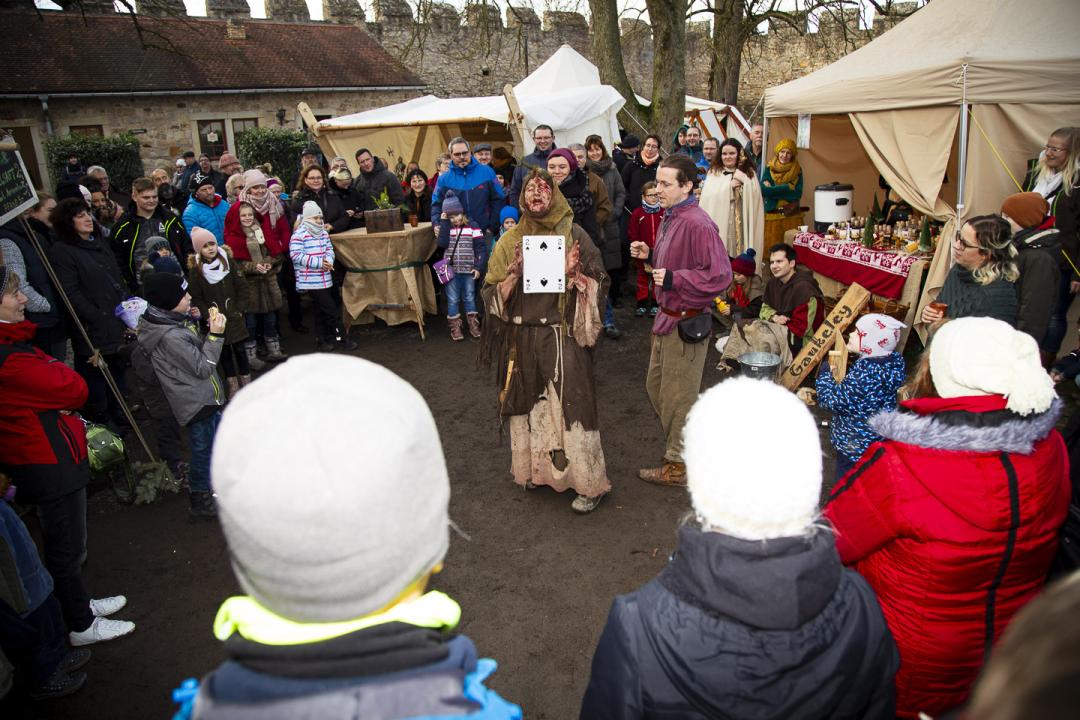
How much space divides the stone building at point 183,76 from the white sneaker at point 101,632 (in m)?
15.9

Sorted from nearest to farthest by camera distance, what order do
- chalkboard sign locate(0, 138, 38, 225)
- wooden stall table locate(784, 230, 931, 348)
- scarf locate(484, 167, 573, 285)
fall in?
scarf locate(484, 167, 573, 285) < chalkboard sign locate(0, 138, 38, 225) < wooden stall table locate(784, 230, 931, 348)

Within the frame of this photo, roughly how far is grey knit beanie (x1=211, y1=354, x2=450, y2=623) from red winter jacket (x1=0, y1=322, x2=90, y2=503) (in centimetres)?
257

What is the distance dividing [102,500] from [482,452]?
2611mm

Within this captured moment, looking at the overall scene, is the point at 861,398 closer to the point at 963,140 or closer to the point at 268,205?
the point at 963,140

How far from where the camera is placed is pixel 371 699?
966 mm

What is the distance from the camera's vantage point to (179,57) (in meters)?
17.9

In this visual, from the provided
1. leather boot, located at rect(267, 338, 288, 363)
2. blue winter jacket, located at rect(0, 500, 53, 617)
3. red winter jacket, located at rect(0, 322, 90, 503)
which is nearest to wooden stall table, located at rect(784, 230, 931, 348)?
leather boot, located at rect(267, 338, 288, 363)

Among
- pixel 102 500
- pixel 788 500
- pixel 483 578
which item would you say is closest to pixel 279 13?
pixel 102 500

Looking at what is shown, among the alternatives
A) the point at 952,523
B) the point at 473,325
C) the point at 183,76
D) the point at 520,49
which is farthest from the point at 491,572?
the point at 520,49

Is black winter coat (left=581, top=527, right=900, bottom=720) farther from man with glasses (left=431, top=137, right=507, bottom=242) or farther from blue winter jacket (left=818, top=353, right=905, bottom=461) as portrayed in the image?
man with glasses (left=431, top=137, right=507, bottom=242)

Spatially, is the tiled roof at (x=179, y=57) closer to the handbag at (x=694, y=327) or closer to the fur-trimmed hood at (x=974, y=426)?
the handbag at (x=694, y=327)

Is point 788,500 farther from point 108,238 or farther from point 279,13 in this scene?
point 279,13

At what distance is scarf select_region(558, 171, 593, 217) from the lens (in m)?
6.86

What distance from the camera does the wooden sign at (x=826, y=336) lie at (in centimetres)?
545
